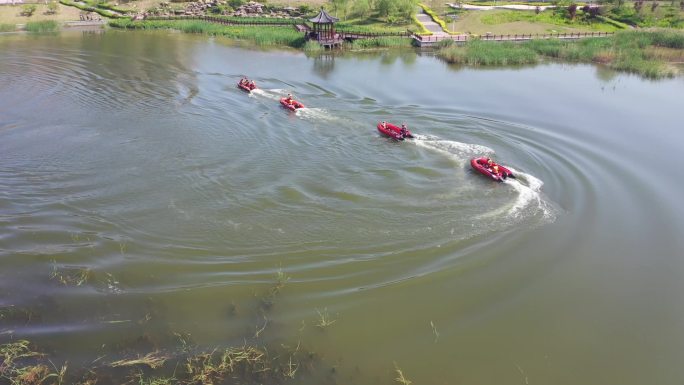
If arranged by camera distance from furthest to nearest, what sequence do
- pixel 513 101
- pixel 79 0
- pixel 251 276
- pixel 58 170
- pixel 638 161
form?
pixel 79 0
pixel 513 101
pixel 638 161
pixel 58 170
pixel 251 276

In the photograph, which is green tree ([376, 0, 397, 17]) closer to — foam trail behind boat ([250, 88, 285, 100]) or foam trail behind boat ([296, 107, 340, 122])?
foam trail behind boat ([250, 88, 285, 100])

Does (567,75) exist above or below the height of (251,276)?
above

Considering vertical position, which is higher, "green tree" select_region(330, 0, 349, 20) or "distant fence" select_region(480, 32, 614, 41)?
"green tree" select_region(330, 0, 349, 20)

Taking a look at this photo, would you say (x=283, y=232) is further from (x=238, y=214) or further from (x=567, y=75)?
(x=567, y=75)

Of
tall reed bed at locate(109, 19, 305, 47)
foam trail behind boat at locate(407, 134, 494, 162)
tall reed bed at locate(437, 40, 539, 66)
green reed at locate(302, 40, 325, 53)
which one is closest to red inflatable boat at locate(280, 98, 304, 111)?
foam trail behind boat at locate(407, 134, 494, 162)

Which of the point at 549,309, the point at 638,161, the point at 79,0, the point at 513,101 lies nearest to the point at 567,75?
the point at 513,101

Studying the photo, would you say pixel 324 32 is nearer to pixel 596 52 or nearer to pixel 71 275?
pixel 596 52

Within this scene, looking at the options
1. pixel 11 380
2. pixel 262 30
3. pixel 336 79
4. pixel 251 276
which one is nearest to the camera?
pixel 11 380
